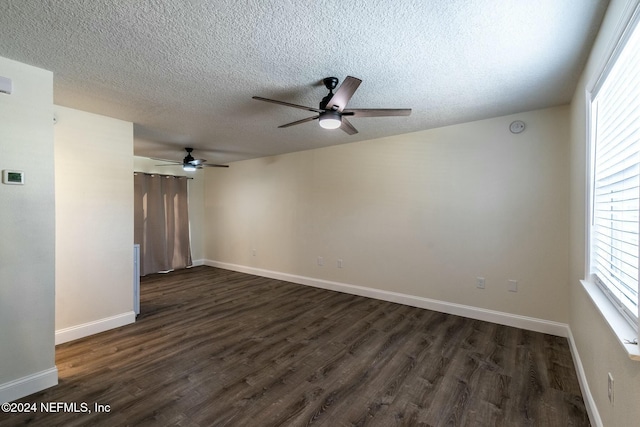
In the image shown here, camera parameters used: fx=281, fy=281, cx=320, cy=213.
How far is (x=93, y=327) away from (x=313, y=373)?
2515mm

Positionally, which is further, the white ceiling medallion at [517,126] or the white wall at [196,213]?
the white wall at [196,213]

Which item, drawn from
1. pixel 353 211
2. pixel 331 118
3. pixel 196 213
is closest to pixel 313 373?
pixel 331 118

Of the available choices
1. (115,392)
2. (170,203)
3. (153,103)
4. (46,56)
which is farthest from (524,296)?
(170,203)

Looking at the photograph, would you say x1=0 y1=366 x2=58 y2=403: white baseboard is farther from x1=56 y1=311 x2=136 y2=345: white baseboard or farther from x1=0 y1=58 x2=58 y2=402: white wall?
x1=56 y1=311 x2=136 y2=345: white baseboard

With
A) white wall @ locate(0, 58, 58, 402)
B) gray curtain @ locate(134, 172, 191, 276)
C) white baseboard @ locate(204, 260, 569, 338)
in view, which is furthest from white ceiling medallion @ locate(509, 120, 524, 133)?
gray curtain @ locate(134, 172, 191, 276)

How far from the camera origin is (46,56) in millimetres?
1957

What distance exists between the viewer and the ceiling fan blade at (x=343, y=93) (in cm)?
190

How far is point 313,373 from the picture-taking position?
2.29 m

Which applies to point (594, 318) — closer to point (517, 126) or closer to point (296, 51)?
point (517, 126)

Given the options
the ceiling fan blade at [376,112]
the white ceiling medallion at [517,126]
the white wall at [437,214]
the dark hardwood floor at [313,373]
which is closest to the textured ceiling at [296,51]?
the white ceiling medallion at [517,126]

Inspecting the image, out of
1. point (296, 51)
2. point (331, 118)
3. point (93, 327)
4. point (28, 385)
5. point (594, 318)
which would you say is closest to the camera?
point (594, 318)

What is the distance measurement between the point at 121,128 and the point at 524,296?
4971mm

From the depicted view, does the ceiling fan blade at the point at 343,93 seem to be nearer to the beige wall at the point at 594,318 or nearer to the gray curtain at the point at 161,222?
the beige wall at the point at 594,318

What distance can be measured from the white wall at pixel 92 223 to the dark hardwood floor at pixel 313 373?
0.30 metres
